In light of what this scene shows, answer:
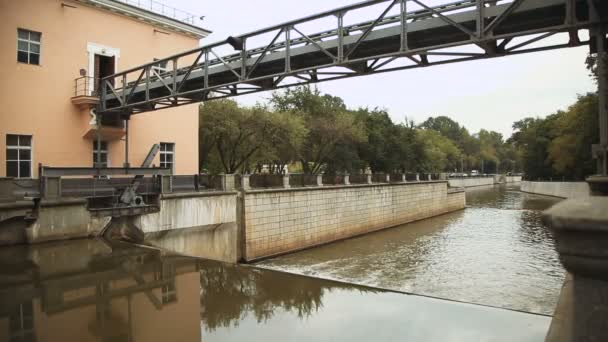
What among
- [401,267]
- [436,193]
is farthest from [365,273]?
[436,193]

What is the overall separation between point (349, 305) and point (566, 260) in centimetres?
487

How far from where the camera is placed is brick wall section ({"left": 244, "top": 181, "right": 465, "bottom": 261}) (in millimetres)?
19656

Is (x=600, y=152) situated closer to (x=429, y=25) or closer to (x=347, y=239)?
(x=429, y=25)

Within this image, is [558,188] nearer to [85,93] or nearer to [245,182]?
[245,182]

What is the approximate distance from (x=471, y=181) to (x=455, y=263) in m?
73.2

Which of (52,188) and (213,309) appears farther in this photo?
(52,188)

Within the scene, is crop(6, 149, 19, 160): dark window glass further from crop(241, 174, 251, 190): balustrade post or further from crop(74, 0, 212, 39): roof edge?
crop(241, 174, 251, 190): balustrade post

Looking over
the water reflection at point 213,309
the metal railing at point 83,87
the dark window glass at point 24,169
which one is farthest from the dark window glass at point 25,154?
the water reflection at point 213,309

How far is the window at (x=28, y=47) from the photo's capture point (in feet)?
52.2

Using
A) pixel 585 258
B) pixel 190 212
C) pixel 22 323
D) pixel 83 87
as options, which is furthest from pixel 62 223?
pixel 585 258

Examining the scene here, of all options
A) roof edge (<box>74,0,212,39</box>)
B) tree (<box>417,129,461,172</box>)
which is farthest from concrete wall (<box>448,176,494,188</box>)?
roof edge (<box>74,0,212,39</box>)

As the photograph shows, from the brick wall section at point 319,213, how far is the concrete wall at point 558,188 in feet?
59.7

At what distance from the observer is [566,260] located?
1.75 m

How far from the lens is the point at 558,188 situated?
51531 mm
